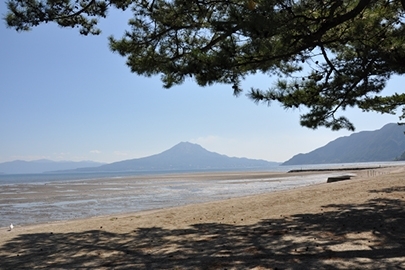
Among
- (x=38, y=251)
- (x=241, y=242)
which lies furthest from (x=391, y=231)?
(x=38, y=251)

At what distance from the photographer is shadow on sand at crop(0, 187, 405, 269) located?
468cm

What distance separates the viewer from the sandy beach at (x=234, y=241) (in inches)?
187

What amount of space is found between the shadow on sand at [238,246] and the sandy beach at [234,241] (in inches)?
0.4

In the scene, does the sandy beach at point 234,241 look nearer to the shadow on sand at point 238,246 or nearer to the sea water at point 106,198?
the shadow on sand at point 238,246

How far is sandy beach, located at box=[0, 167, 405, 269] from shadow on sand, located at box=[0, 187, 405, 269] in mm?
11

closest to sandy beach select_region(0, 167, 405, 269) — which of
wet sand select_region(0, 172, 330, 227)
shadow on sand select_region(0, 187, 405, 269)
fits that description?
shadow on sand select_region(0, 187, 405, 269)

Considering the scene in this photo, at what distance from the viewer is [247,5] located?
558 centimetres

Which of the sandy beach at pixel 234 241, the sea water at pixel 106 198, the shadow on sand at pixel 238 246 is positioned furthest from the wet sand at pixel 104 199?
the shadow on sand at pixel 238 246

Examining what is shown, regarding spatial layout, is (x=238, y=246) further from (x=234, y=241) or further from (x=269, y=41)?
(x=269, y=41)

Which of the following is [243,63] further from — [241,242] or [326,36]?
[241,242]

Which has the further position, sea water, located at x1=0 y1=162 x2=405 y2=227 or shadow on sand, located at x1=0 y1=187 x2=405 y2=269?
sea water, located at x1=0 y1=162 x2=405 y2=227

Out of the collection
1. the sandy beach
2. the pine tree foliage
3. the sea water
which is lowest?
the sea water

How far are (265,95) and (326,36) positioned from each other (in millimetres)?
1560

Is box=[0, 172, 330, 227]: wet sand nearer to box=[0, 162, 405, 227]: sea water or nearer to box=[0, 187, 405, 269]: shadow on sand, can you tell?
box=[0, 162, 405, 227]: sea water
